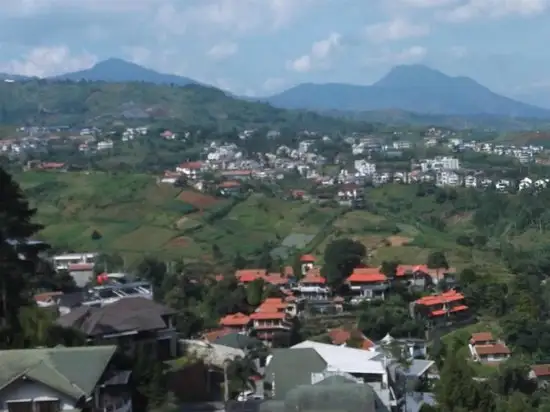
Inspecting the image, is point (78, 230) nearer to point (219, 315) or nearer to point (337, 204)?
point (337, 204)

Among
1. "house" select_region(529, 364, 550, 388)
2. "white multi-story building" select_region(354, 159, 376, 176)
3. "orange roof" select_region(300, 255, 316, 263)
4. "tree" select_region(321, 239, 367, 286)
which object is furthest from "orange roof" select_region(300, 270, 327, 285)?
"white multi-story building" select_region(354, 159, 376, 176)

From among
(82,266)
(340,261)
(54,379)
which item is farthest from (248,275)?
(54,379)

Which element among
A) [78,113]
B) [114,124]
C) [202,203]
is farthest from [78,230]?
[78,113]

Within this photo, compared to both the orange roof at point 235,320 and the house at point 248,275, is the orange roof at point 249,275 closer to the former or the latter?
the house at point 248,275

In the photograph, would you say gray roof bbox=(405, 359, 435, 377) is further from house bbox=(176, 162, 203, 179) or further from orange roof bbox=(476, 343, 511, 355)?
house bbox=(176, 162, 203, 179)

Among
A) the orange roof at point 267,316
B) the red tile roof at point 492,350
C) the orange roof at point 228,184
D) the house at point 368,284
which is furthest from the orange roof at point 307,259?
the orange roof at point 228,184

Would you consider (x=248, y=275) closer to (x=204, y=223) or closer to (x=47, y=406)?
(x=204, y=223)
